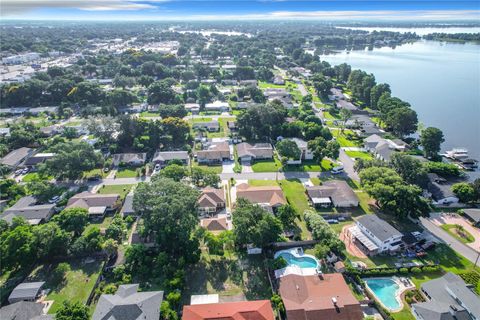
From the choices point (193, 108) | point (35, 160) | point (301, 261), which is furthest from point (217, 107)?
point (301, 261)

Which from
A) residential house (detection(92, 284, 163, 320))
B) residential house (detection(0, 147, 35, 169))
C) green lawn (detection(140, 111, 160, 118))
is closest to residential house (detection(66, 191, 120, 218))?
residential house (detection(92, 284, 163, 320))

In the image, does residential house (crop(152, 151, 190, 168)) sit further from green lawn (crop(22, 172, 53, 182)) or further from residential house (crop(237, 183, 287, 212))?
green lawn (crop(22, 172, 53, 182))

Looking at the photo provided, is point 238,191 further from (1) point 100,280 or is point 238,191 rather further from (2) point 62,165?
(2) point 62,165

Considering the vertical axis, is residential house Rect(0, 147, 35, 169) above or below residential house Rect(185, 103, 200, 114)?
below

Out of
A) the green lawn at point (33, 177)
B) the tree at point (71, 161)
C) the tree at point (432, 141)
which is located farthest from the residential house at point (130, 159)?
the tree at point (432, 141)

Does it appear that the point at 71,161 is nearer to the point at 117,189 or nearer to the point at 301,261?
the point at 117,189
